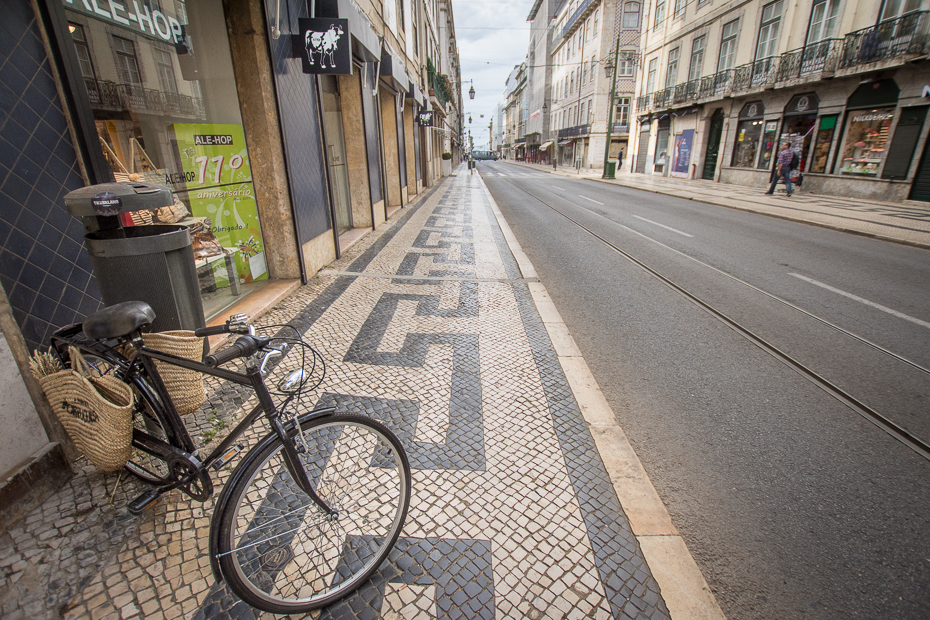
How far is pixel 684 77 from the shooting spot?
2789 cm

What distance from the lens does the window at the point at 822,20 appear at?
17.0m

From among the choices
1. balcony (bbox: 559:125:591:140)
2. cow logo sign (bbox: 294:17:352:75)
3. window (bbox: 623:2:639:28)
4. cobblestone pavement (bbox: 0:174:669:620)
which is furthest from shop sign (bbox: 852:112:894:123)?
window (bbox: 623:2:639:28)

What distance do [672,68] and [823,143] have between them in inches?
582

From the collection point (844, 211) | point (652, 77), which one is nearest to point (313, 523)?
point (844, 211)

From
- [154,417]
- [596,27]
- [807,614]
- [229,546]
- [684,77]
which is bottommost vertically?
[807,614]

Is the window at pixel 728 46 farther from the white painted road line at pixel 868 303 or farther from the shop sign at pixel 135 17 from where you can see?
the shop sign at pixel 135 17

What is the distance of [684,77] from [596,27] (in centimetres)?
2338

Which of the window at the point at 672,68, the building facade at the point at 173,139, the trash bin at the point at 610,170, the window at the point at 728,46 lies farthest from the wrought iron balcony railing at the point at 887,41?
the building facade at the point at 173,139

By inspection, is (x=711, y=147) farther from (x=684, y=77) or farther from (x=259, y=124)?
(x=259, y=124)

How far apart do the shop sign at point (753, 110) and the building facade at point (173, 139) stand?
67.4 feet

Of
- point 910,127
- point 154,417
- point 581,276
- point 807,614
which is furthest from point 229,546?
point 910,127

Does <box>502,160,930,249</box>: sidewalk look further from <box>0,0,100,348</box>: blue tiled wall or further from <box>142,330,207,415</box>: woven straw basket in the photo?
<box>0,0,100,348</box>: blue tiled wall

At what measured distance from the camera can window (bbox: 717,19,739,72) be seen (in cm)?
2302

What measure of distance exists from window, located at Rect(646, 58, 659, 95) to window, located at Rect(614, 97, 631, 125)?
1349cm
